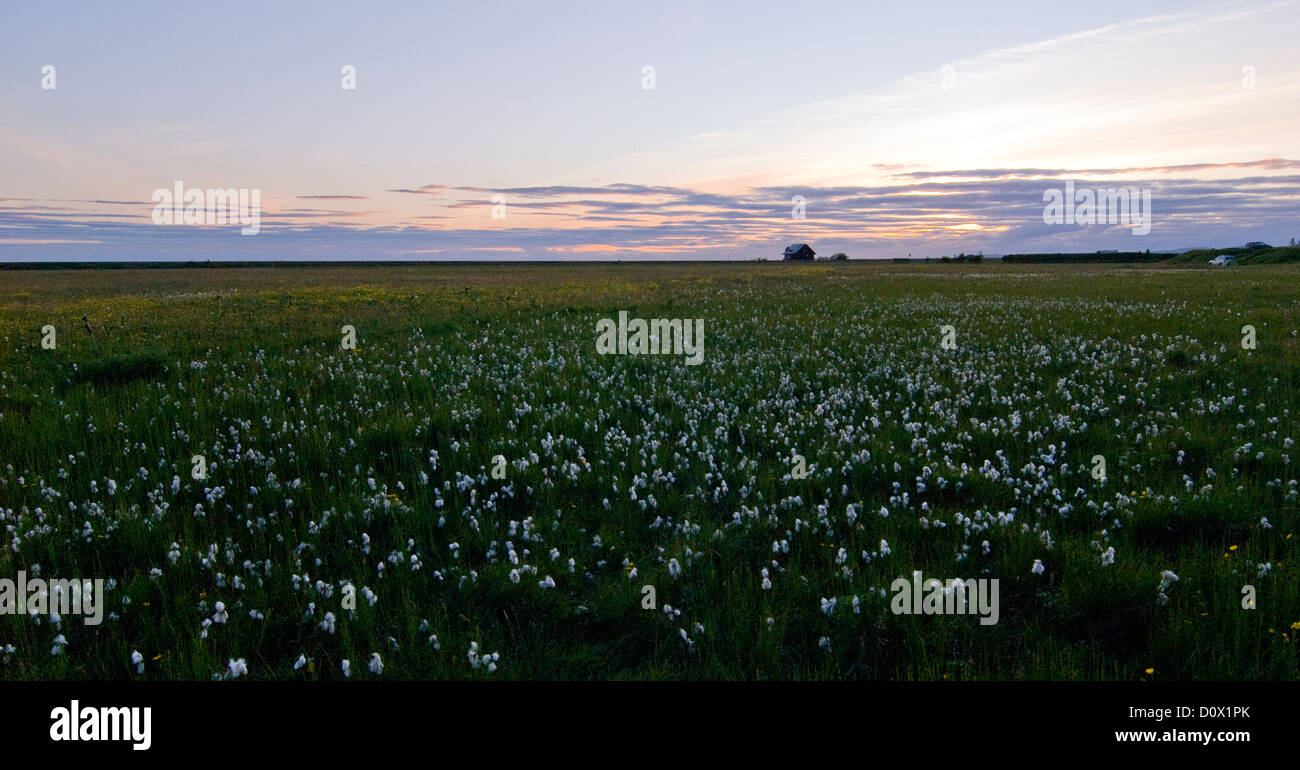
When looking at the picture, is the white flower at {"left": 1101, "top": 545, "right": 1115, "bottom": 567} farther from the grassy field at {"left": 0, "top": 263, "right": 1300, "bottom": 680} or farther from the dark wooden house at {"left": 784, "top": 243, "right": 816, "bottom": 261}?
the dark wooden house at {"left": 784, "top": 243, "right": 816, "bottom": 261}

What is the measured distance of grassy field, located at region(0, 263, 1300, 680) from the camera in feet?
15.6

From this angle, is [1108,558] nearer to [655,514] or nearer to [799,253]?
[655,514]

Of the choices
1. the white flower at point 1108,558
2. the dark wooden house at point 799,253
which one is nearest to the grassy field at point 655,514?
the white flower at point 1108,558

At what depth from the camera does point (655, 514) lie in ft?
23.1

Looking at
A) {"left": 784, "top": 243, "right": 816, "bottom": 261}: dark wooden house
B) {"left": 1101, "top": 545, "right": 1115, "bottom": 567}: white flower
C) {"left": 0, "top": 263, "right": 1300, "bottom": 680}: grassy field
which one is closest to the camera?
{"left": 0, "top": 263, "right": 1300, "bottom": 680}: grassy field

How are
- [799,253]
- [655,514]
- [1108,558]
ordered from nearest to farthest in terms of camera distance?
[1108,558] < [655,514] < [799,253]

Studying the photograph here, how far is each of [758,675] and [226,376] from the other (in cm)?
1231

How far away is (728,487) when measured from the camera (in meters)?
7.62

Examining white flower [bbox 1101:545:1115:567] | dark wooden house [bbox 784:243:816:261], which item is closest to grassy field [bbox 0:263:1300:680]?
white flower [bbox 1101:545:1115:567]

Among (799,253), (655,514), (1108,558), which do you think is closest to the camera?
(1108,558)

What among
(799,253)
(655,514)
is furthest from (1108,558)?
(799,253)

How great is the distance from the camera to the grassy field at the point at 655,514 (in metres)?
4.75

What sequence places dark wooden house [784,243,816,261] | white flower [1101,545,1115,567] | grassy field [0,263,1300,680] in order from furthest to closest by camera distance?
dark wooden house [784,243,816,261], white flower [1101,545,1115,567], grassy field [0,263,1300,680]

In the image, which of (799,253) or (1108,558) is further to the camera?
(799,253)
